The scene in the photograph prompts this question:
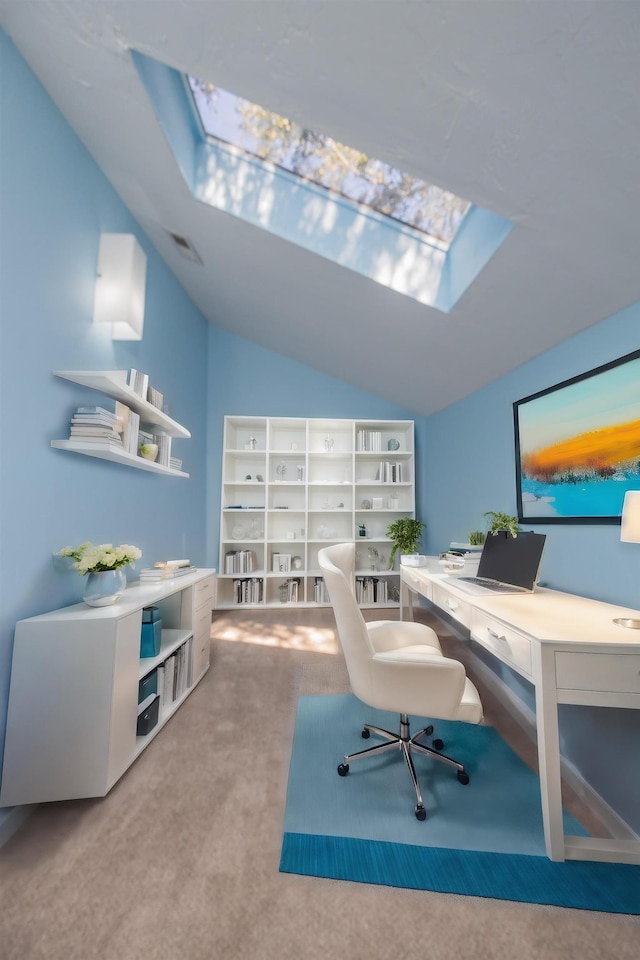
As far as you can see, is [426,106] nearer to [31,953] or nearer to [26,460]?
[26,460]

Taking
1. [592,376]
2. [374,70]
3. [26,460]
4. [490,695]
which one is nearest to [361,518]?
[490,695]

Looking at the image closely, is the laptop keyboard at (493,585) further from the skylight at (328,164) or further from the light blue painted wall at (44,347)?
the light blue painted wall at (44,347)

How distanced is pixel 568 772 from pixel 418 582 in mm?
1312

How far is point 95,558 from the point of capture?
188cm

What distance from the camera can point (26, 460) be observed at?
1.79 m

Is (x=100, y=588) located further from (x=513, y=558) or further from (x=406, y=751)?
(x=513, y=558)

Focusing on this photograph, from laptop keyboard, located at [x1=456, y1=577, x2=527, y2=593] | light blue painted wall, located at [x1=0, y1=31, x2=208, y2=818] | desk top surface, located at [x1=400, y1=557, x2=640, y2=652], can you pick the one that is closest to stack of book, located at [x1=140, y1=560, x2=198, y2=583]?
light blue painted wall, located at [x1=0, y1=31, x2=208, y2=818]

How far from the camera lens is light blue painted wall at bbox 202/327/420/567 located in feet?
16.0

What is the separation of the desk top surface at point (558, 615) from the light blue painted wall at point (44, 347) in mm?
2089

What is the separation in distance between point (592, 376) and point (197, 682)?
10.1ft

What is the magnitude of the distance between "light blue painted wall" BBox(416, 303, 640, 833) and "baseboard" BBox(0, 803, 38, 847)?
2.42 meters

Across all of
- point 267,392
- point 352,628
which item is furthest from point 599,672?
point 267,392

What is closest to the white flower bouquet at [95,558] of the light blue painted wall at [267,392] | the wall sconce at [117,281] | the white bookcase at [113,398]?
the white bookcase at [113,398]

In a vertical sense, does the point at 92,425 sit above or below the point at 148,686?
above
